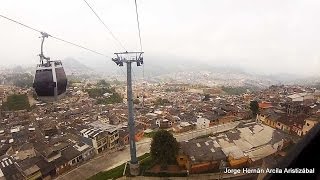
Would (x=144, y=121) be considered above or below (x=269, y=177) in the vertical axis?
below

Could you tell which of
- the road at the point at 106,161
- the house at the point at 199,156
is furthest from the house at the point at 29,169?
the house at the point at 199,156

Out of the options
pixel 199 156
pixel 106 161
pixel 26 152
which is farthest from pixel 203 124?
pixel 26 152

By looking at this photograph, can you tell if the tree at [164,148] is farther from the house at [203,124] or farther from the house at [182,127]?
the house at [203,124]

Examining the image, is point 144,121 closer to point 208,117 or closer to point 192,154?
point 208,117

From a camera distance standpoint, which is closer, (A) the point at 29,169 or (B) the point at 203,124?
(A) the point at 29,169

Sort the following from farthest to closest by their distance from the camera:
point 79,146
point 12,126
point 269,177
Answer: point 12,126, point 79,146, point 269,177

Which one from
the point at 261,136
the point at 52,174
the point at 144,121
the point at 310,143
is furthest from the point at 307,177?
the point at 144,121

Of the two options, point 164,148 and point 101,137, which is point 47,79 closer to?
point 164,148

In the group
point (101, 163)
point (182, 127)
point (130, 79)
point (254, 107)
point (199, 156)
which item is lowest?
point (101, 163)

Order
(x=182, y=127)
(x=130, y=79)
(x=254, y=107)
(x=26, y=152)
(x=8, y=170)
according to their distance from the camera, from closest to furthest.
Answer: (x=130, y=79)
(x=8, y=170)
(x=26, y=152)
(x=182, y=127)
(x=254, y=107)
